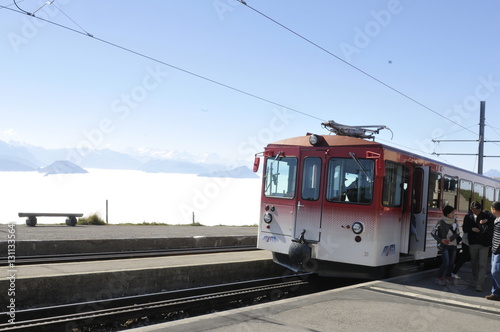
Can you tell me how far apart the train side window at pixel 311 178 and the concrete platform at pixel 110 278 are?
8.17 ft

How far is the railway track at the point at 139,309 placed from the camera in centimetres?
656

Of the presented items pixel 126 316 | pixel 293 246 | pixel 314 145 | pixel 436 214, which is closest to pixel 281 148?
pixel 314 145

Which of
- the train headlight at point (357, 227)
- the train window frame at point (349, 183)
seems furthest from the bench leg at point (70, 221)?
the train headlight at point (357, 227)

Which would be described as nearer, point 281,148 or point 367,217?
point 367,217

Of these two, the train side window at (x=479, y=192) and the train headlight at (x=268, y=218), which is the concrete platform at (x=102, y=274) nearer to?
the train headlight at (x=268, y=218)

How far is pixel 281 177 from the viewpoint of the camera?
10.5m

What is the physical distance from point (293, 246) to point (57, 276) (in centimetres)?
460

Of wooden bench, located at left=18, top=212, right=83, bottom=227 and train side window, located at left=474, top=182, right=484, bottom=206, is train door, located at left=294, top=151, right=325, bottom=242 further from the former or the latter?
wooden bench, located at left=18, top=212, right=83, bottom=227

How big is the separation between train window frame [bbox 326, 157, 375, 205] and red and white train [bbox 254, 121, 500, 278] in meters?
0.02

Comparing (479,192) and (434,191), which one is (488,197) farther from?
(434,191)

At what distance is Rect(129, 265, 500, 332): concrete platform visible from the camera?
5.64m

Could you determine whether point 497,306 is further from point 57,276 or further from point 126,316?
point 57,276

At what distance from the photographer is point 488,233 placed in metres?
9.01

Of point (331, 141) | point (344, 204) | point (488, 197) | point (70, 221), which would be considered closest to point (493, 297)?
point (344, 204)
